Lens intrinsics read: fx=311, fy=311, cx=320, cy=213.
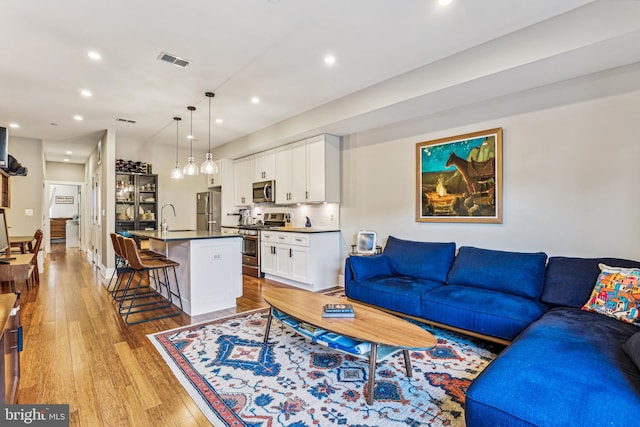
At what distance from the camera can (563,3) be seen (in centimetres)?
228

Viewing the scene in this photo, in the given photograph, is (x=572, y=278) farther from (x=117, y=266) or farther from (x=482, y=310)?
(x=117, y=266)

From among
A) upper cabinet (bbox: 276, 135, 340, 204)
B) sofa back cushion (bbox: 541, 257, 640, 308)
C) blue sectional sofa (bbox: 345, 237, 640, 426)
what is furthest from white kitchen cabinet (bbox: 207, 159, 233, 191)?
sofa back cushion (bbox: 541, 257, 640, 308)

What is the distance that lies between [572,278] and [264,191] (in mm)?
4782

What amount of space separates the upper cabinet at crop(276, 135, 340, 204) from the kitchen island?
160 cm

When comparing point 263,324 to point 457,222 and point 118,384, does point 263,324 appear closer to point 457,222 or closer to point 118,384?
point 118,384

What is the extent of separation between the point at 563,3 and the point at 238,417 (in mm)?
3595

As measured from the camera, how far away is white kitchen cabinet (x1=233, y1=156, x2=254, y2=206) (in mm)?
6562

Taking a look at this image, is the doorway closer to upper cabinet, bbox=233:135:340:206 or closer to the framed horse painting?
upper cabinet, bbox=233:135:340:206

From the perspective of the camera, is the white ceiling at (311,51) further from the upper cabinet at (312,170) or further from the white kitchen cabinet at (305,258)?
the white kitchen cabinet at (305,258)

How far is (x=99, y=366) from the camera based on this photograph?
2.44 meters

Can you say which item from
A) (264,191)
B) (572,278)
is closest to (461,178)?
(572,278)

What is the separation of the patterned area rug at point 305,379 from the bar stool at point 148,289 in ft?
2.58

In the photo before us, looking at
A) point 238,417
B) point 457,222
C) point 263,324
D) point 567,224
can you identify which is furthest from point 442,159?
point 238,417

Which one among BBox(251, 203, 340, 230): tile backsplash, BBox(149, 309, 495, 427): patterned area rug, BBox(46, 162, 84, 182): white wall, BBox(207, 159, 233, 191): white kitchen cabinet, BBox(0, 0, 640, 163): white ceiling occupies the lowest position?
BBox(149, 309, 495, 427): patterned area rug
